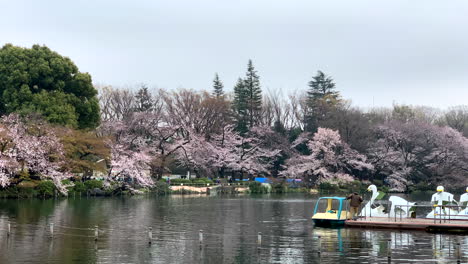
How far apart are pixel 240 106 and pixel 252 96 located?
12.5 ft

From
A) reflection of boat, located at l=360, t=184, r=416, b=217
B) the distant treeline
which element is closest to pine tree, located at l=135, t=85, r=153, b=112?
the distant treeline

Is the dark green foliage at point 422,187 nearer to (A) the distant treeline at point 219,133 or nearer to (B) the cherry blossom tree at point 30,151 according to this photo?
(A) the distant treeline at point 219,133

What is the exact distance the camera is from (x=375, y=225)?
33.7 metres

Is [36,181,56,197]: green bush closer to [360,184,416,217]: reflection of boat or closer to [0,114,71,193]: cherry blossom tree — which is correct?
[0,114,71,193]: cherry blossom tree

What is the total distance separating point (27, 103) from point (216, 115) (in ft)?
111

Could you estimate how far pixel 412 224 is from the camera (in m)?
32.7

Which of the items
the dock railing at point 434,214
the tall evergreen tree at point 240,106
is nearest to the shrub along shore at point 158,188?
the tall evergreen tree at point 240,106

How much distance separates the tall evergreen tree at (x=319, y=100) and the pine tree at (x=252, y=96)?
8908mm

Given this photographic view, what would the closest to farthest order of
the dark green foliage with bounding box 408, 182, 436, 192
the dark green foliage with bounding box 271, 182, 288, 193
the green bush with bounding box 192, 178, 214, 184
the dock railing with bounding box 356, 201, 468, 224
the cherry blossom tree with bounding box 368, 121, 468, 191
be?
the dock railing with bounding box 356, 201, 468, 224 < the green bush with bounding box 192, 178, 214, 184 < the dark green foliage with bounding box 271, 182, 288, 193 < the cherry blossom tree with bounding box 368, 121, 468, 191 < the dark green foliage with bounding box 408, 182, 436, 192

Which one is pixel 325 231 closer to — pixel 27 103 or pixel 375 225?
pixel 375 225

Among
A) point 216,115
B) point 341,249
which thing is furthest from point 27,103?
point 341,249

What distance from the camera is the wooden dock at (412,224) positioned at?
1241 inches

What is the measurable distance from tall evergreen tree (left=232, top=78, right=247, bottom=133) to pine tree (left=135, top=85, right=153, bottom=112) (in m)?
15.6

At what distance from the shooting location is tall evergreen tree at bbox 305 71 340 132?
316 feet
